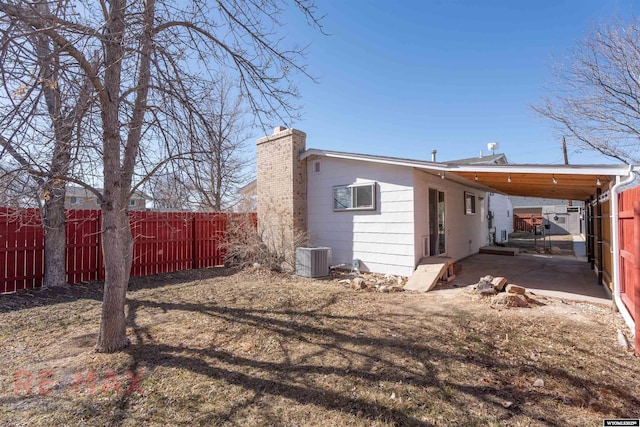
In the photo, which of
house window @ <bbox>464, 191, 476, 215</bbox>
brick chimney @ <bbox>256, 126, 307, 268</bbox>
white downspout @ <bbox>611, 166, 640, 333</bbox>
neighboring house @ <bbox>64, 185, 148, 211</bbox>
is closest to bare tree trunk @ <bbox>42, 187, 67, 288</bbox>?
neighboring house @ <bbox>64, 185, 148, 211</bbox>

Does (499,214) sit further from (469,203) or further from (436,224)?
(436,224)

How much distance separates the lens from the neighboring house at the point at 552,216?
2209 centimetres

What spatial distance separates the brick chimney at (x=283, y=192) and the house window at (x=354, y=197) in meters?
1.27

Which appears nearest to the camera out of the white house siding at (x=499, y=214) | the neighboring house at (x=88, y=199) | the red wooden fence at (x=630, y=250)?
the red wooden fence at (x=630, y=250)

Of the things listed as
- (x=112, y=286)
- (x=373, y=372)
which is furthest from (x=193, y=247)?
(x=373, y=372)

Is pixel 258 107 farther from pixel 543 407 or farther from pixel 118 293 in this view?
pixel 543 407

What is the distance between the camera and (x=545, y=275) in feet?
25.6

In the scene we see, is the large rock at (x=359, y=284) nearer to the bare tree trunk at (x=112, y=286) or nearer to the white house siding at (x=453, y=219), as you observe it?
the white house siding at (x=453, y=219)

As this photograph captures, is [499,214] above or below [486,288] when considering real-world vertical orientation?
above

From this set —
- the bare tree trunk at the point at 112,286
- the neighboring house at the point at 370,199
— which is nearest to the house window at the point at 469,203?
the neighboring house at the point at 370,199

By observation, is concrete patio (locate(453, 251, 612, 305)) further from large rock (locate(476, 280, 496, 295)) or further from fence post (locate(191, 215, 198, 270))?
fence post (locate(191, 215, 198, 270))

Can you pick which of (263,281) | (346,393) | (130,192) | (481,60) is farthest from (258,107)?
(481,60)

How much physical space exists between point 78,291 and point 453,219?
10864 millimetres

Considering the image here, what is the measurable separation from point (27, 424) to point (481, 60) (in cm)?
1325
